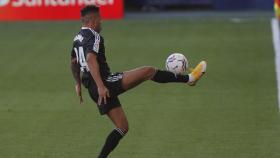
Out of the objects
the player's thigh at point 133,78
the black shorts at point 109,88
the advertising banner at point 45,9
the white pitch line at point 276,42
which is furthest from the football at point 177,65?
the advertising banner at point 45,9

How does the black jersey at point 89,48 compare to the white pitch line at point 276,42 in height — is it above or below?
above

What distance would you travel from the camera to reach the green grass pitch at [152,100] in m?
11.2

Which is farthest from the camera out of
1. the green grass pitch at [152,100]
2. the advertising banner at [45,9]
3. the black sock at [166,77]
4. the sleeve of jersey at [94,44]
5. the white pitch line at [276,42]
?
the advertising banner at [45,9]

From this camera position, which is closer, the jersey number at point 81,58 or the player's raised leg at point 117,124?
the jersey number at point 81,58

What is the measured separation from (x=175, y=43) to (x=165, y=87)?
5251mm

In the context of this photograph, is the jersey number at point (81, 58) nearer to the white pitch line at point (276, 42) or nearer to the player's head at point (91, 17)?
the player's head at point (91, 17)

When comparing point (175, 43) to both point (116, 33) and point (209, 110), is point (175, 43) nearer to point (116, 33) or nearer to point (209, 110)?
point (116, 33)

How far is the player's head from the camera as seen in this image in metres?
9.62

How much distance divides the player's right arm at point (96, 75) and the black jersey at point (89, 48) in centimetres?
8

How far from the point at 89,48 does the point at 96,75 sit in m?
0.35

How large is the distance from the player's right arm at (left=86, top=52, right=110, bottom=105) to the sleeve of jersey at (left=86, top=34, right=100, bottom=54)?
5 cm

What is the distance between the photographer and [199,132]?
12062mm

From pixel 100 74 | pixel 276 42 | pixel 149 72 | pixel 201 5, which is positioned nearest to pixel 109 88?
pixel 100 74

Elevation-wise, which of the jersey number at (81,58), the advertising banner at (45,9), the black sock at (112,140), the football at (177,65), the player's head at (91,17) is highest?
the player's head at (91,17)
